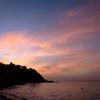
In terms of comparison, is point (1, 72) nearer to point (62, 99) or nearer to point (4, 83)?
point (4, 83)

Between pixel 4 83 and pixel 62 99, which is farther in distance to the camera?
pixel 4 83

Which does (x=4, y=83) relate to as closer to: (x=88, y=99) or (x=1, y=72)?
(x=1, y=72)

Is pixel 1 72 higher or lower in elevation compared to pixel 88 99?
higher

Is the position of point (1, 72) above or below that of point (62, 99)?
above

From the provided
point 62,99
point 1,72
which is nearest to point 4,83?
point 1,72

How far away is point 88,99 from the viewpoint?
61688 millimetres

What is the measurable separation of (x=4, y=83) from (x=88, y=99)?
117 metres

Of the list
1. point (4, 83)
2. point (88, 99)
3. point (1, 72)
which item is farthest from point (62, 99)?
point (1, 72)

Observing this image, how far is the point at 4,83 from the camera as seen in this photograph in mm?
167625

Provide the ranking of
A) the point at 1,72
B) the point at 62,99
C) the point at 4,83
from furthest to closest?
the point at 1,72
the point at 4,83
the point at 62,99

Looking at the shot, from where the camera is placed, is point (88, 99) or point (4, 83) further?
point (4, 83)

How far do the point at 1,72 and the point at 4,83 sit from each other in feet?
85.4

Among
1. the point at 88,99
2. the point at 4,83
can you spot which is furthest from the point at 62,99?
the point at 4,83

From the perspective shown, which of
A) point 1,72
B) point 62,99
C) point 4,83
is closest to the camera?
point 62,99
